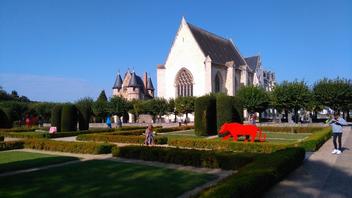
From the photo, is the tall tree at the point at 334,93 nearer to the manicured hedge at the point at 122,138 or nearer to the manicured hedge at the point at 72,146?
the manicured hedge at the point at 122,138

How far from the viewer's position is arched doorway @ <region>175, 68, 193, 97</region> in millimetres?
55188

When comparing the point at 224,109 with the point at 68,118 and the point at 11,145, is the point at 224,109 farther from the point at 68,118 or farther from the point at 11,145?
the point at 11,145

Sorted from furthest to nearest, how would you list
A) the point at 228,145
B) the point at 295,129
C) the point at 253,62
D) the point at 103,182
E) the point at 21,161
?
1. the point at 253,62
2. the point at 295,129
3. the point at 228,145
4. the point at 21,161
5. the point at 103,182

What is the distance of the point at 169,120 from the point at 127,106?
25.0ft

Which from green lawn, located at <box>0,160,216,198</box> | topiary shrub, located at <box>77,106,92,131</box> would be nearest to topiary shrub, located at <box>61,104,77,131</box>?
topiary shrub, located at <box>77,106,92,131</box>

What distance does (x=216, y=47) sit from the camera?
59.9m

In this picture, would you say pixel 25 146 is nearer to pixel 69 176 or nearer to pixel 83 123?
pixel 69 176

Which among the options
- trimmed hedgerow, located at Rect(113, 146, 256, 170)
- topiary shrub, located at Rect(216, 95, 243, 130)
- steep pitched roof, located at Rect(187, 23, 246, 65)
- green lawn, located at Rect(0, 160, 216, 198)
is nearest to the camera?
green lawn, located at Rect(0, 160, 216, 198)

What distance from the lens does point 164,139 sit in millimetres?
19578

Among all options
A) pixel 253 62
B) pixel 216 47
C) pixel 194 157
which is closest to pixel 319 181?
pixel 194 157

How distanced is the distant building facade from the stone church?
20.6 m

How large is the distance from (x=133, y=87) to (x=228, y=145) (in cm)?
6269

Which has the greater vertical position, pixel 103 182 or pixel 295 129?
pixel 295 129

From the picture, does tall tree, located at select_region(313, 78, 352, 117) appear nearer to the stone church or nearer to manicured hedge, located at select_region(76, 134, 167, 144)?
the stone church
